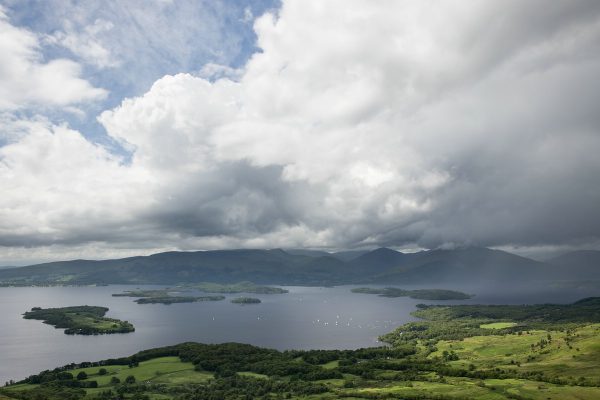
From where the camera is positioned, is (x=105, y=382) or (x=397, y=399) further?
(x=105, y=382)

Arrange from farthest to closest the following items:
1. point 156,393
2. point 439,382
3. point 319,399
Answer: point 439,382 < point 156,393 < point 319,399

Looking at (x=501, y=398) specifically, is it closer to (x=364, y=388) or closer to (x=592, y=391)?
(x=592, y=391)

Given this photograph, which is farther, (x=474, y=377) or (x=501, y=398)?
(x=474, y=377)

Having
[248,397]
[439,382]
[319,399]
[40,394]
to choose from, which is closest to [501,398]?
[439,382]

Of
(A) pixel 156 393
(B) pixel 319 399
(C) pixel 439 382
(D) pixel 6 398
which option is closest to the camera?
(D) pixel 6 398

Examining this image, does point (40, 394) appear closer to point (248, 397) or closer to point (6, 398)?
point (6, 398)

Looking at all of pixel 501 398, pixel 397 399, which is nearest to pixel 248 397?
pixel 397 399

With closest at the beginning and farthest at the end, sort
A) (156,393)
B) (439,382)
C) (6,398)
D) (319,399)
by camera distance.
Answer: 1. (6,398)
2. (319,399)
3. (156,393)
4. (439,382)

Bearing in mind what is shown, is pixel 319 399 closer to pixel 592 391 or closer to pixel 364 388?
pixel 364 388
